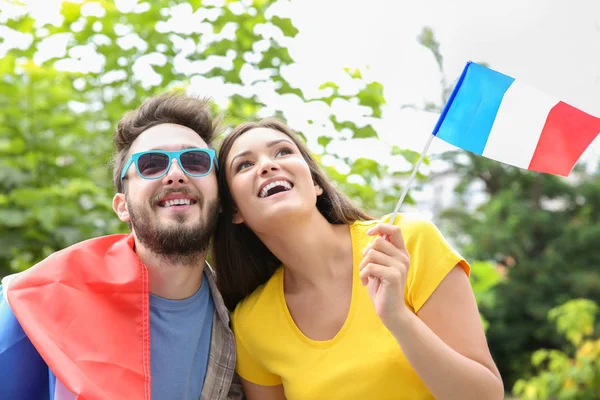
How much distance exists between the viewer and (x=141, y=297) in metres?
2.31

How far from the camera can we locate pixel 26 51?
3033 millimetres

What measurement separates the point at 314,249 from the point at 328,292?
0.53 ft

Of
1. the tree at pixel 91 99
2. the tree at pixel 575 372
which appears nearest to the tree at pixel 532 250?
the tree at pixel 575 372

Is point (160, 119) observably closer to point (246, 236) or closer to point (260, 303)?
point (246, 236)

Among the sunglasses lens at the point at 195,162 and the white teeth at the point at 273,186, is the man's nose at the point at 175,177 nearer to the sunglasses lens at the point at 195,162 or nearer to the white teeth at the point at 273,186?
the sunglasses lens at the point at 195,162

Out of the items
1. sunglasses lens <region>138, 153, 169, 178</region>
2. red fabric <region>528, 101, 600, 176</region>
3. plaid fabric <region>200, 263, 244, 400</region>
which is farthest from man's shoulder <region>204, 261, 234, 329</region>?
red fabric <region>528, 101, 600, 176</region>

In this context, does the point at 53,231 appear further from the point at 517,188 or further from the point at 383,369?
the point at 517,188

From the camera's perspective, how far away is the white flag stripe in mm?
1970

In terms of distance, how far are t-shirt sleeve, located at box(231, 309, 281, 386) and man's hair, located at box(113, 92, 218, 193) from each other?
28.8 inches

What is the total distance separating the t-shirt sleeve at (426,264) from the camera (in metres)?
2.12

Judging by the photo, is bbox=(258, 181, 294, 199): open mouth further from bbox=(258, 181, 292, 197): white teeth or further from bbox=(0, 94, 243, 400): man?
bbox=(0, 94, 243, 400): man

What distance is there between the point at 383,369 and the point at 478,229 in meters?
13.2

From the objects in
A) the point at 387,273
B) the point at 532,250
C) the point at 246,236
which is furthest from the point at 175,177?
the point at 532,250

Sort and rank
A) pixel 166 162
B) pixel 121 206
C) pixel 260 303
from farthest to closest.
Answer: pixel 121 206 → pixel 260 303 → pixel 166 162
